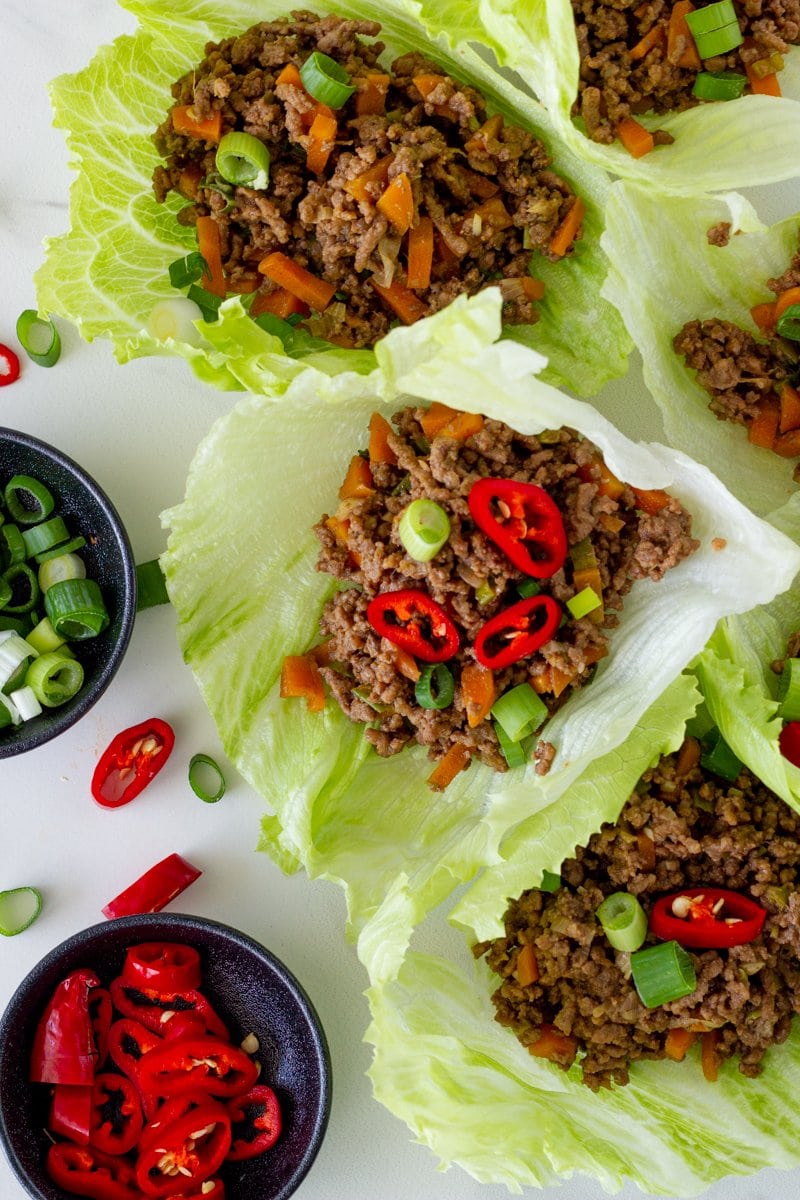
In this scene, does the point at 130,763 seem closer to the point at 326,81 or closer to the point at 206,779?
the point at 206,779

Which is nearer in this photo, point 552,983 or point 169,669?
point 552,983


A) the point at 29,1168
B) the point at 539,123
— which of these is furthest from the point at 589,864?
the point at 539,123

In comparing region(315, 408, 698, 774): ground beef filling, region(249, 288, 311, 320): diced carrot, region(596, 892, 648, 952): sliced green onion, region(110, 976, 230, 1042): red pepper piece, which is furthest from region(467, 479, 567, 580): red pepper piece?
region(110, 976, 230, 1042): red pepper piece

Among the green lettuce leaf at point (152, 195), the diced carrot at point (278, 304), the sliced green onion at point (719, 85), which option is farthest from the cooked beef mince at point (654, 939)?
the sliced green onion at point (719, 85)

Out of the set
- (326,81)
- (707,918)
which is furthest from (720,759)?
(326,81)

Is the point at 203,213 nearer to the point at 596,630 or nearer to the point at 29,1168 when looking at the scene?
the point at 596,630
